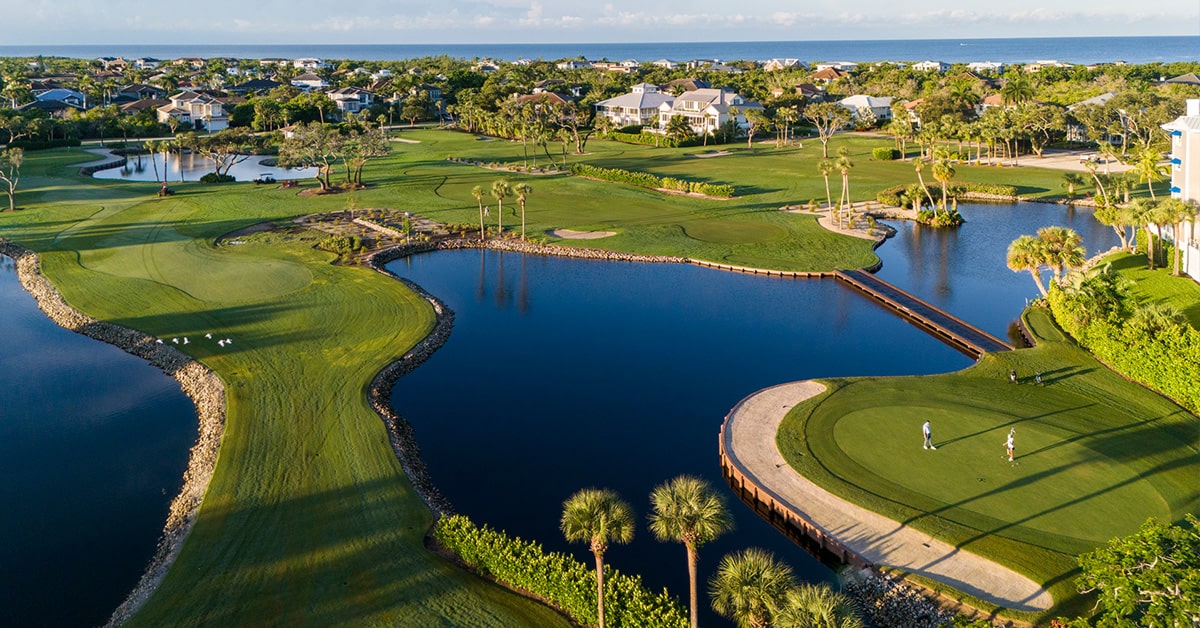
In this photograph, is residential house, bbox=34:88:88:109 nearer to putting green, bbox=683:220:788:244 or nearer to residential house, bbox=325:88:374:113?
residential house, bbox=325:88:374:113

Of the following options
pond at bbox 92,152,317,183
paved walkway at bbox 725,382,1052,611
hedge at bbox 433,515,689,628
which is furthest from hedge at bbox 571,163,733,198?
hedge at bbox 433,515,689,628

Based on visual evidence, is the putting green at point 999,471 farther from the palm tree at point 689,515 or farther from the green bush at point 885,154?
the green bush at point 885,154

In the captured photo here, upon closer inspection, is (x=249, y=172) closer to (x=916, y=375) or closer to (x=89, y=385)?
(x=89, y=385)

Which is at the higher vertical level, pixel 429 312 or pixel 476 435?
pixel 429 312

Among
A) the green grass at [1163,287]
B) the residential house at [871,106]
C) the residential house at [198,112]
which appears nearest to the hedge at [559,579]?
the green grass at [1163,287]

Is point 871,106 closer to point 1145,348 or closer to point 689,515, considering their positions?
point 1145,348

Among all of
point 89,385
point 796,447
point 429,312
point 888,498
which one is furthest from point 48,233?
point 888,498
